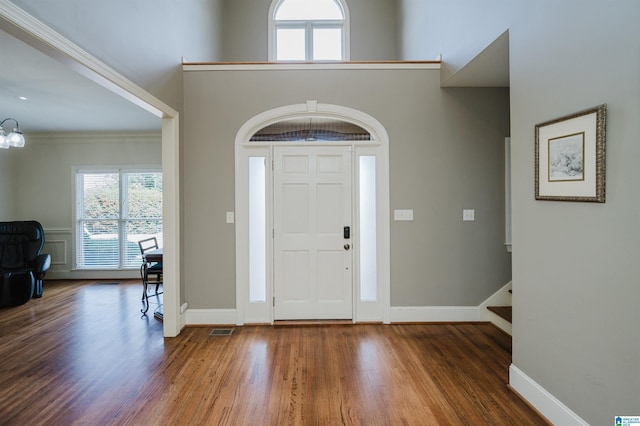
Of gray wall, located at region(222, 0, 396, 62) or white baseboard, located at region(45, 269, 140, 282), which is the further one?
white baseboard, located at region(45, 269, 140, 282)

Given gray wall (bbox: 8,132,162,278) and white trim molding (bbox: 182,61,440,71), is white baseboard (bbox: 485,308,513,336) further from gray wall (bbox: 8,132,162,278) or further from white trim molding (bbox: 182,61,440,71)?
gray wall (bbox: 8,132,162,278)

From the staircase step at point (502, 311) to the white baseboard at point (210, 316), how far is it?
279 cm

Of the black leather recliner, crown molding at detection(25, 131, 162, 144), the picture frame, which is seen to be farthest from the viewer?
crown molding at detection(25, 131, 162, 144)

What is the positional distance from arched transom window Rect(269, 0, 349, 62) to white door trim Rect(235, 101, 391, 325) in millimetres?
2330

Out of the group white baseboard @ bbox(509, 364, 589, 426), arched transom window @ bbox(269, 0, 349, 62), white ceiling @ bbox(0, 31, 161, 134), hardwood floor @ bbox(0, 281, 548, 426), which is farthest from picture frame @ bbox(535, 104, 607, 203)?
arched transom window @ bbox(269, 0, 349, 62)

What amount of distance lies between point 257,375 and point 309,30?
5.16 metres

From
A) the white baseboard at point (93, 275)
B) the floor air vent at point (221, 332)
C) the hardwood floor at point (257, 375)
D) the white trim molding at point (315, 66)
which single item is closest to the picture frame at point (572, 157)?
the hardwood floor at point (257, 375)

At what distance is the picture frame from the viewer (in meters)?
1.64

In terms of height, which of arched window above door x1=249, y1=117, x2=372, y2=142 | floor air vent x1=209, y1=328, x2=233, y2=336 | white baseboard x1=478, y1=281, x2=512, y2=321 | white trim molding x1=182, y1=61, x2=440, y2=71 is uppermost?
white trim molding x1=182, y1=61, x2=440, y2=71

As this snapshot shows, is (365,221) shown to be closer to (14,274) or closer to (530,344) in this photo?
(530,344)

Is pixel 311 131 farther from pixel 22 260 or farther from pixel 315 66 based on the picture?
pixel 22 260

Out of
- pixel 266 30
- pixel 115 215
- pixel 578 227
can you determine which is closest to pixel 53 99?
pixel 115 215

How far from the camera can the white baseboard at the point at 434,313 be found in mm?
3623

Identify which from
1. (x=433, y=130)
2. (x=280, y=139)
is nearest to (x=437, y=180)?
(x=433, y=130)
